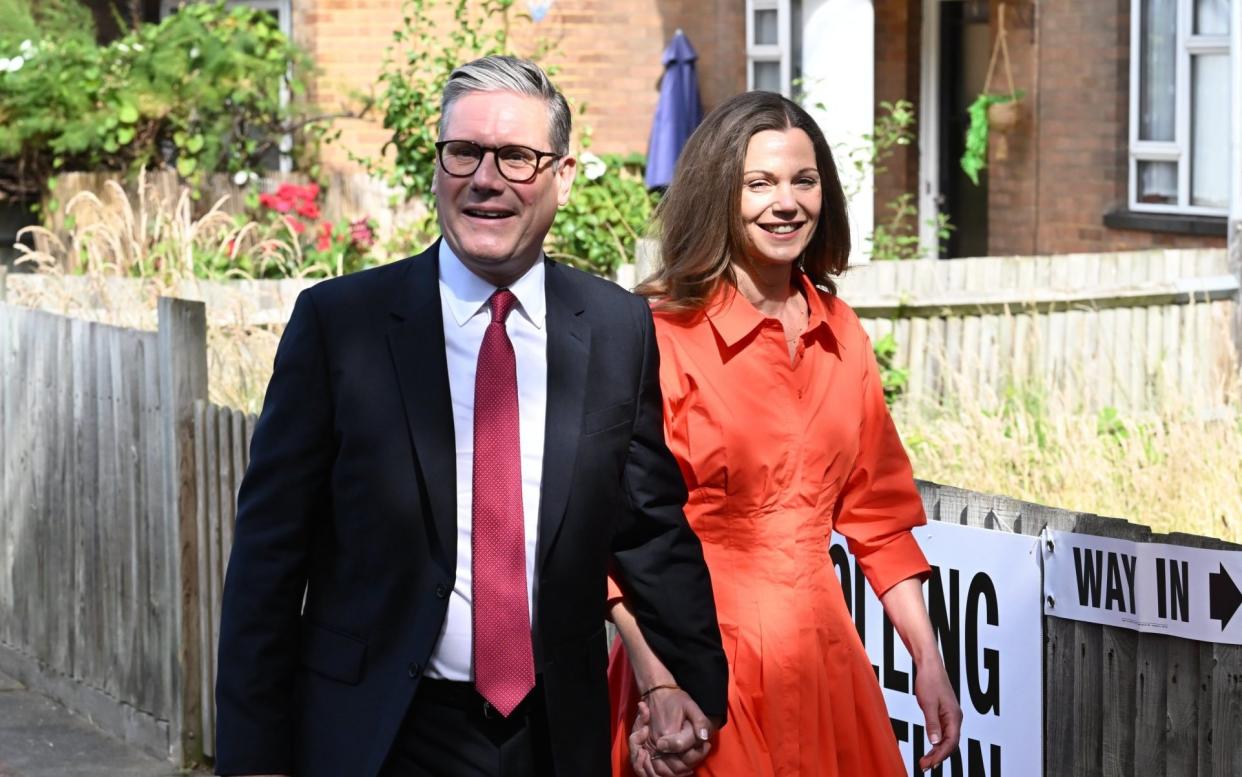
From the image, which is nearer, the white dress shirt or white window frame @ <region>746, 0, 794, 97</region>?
the white dress shirt

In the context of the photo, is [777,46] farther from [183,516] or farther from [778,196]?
[778,196]

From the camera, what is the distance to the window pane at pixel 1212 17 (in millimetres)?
11242

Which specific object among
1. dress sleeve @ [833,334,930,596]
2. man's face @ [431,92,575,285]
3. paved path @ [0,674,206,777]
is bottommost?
paved path @ [0,674,206,777]

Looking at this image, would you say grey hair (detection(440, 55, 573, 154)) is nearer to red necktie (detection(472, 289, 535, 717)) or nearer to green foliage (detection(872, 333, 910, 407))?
red necktie (detection(472, 289, 535, 717))

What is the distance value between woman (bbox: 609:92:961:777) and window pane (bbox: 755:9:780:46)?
11.4 m

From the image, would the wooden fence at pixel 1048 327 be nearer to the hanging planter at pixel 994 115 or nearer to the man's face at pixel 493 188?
the hanging planter at pixel 994 115

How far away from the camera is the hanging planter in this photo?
12812mm

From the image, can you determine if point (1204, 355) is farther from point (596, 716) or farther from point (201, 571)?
point (596, 716)

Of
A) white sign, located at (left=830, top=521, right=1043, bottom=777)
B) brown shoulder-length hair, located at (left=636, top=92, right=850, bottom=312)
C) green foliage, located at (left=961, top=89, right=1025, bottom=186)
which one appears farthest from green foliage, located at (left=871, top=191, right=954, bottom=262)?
brown shoulder-length hair, located at (left=636, top=92, right=850, bottom=312)

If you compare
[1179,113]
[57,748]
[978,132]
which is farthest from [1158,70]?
[57,748]

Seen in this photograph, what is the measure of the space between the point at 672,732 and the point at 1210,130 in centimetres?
925

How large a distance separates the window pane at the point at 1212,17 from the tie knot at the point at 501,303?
9.11 metres

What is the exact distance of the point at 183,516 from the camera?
6.16 metres

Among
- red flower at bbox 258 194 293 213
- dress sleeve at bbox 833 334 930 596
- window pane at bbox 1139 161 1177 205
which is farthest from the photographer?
red flower at bbox 258 194 293 213
